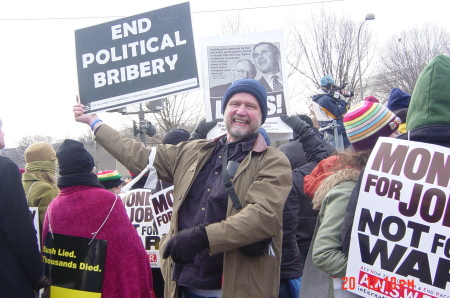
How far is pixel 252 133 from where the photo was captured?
108 inches

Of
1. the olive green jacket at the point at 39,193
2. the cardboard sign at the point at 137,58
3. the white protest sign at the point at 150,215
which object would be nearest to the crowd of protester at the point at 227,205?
the cardboard sign at the point at 137,58

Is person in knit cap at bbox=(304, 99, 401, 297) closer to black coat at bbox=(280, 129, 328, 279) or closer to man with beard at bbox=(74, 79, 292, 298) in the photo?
man with beard at bbox=(74, 79, 292, 298)

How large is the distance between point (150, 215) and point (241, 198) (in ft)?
6.56

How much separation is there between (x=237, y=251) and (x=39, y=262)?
1.27 m

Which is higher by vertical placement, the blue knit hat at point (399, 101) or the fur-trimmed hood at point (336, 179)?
the blue knit hat at point (399, 101)

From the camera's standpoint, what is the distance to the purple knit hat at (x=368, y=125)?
2.32 m

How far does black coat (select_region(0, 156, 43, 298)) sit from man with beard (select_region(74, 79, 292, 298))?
0.58 m

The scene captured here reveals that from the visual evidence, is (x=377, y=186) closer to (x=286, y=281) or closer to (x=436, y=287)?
(x=436, y=287)

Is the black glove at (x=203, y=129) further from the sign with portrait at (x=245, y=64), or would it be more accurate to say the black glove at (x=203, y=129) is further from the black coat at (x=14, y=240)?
the black coat at (x=14, y=240)

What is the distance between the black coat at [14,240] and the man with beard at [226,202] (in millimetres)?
585

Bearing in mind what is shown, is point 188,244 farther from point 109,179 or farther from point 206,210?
point 109,179

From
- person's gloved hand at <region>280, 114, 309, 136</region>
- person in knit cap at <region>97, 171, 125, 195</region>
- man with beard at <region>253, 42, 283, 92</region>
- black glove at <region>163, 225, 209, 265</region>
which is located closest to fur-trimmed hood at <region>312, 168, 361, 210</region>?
black glove at <region>163, 225, 209, 265</region>

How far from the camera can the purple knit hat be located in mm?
2322

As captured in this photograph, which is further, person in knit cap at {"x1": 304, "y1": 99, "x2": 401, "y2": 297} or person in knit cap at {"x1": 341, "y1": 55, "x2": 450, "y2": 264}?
person in knit cap at {"x1": 304, "y1": 99, "x2": 401, "y2": 297}
